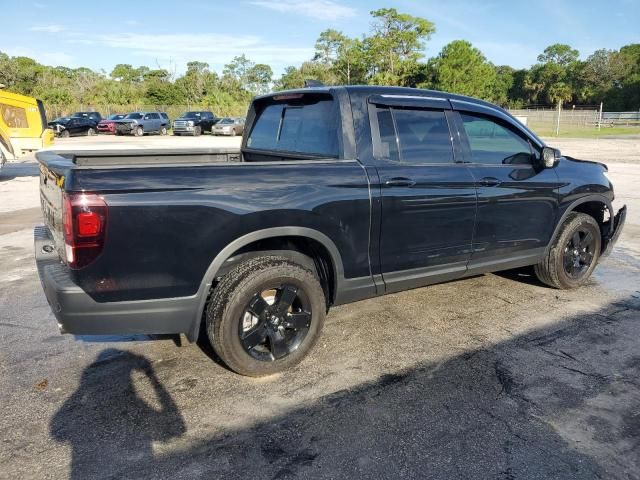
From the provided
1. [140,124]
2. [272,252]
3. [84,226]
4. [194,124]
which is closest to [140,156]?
[272,252]

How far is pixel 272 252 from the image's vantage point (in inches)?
136

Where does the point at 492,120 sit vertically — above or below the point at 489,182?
above

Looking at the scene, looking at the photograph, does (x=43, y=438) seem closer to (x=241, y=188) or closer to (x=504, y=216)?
(x=241, y=188)

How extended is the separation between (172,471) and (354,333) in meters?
1.97

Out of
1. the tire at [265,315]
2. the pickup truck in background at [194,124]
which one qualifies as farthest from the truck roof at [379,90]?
the pickup truck in background at [194,124]

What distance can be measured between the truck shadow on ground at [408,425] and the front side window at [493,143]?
5.39ft

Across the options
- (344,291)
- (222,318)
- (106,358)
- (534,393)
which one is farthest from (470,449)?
(106,358)

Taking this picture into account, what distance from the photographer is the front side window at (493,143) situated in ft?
14.1

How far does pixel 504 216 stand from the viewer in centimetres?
441

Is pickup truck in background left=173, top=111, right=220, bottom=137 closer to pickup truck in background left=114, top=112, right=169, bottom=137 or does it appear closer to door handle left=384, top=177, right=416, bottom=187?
pickup truck in background left=114, top=112, right=169, bottom=137

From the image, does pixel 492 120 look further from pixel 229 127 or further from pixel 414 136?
pixel 229 127

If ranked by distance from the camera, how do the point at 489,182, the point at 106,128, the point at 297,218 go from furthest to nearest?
the point at 106,128, the point at 489,182, the point at 297,218

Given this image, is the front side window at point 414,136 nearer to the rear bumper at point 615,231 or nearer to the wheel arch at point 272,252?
the wheel arch at point 272,252

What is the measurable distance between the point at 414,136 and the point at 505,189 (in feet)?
3.31
